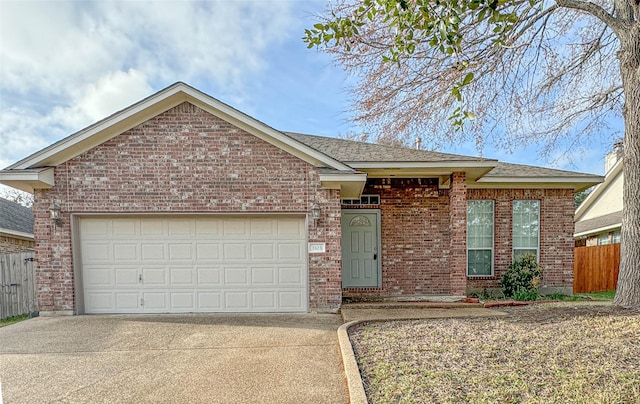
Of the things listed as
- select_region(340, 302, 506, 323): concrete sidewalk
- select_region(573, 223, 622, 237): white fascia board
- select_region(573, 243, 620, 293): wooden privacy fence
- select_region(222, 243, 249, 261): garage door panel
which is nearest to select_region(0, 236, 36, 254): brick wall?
select_region(222, 243, 249, 261): garage door panel

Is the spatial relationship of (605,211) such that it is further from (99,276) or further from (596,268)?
(99,276)

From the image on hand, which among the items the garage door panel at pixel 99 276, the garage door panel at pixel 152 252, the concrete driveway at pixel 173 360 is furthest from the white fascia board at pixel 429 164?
the garage door panel at pixel 99 276

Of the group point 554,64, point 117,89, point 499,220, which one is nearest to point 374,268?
point 499,220

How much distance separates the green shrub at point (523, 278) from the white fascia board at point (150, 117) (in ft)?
18.0

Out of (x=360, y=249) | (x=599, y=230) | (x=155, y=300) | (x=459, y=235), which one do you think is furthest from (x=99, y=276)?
(x=599, y=230)

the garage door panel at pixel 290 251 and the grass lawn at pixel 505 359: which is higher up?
the garage door panel at pixel 290 251

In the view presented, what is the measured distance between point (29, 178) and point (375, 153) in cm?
726

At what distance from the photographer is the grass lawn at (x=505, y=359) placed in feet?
10.6

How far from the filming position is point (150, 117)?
677 cm

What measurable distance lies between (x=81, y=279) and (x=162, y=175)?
2.80 m

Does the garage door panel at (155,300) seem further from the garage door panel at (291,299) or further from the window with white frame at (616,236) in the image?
the window with white frame at (616,236)

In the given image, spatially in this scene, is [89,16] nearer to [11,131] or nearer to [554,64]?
[11,131]

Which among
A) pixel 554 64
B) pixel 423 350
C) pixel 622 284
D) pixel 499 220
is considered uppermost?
pixel 554 64

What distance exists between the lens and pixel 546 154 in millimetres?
8867
